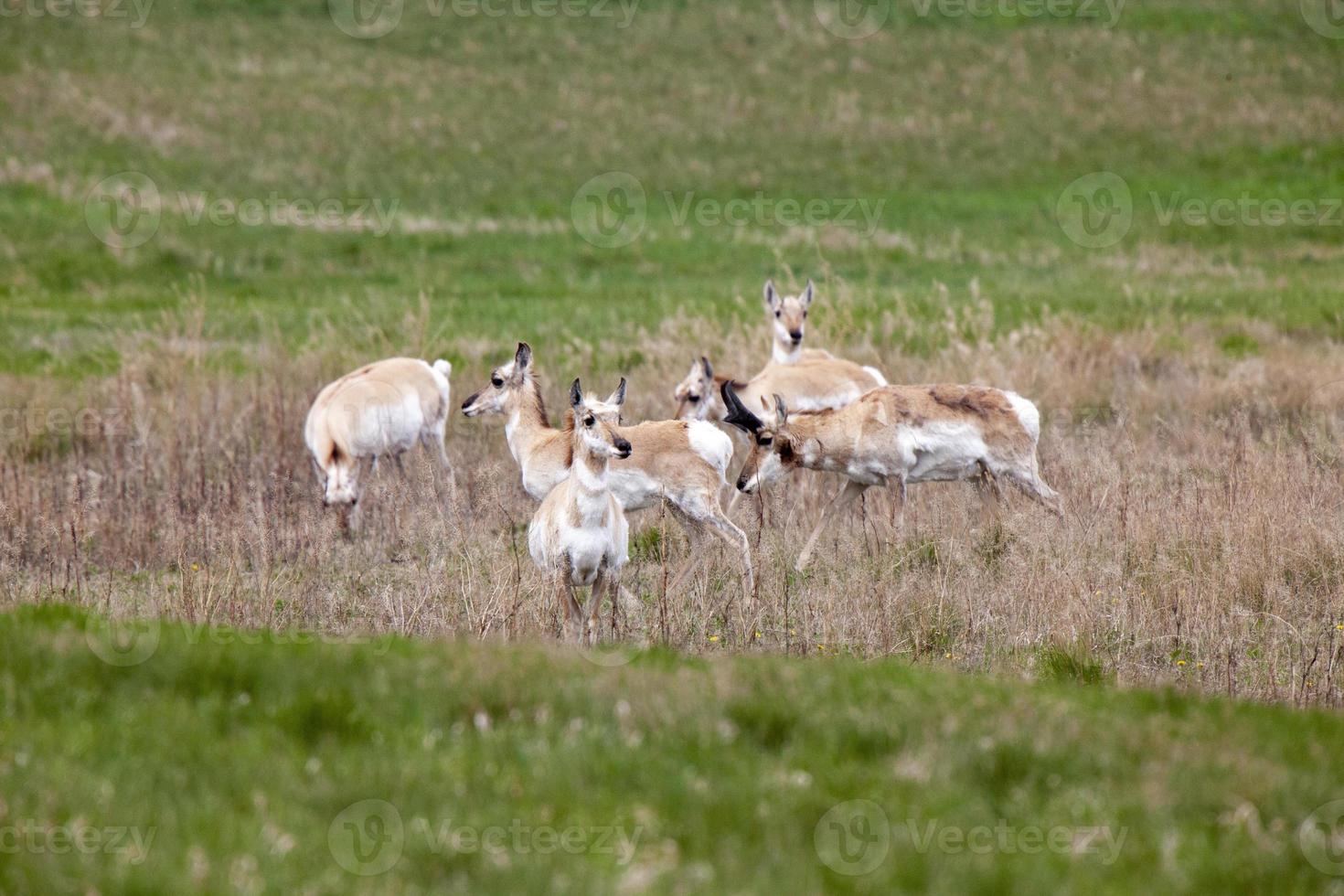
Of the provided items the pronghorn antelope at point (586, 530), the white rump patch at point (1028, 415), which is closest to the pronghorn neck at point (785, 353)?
the white rump patch at point (1028, 415)

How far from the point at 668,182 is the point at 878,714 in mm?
37531

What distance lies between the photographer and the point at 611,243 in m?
34.1

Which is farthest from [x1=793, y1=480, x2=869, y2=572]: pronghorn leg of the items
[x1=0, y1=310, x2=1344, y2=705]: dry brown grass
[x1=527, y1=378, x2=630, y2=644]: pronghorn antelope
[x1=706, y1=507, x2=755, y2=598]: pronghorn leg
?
[x1=527, y1=378, x2=630, y2=644]: pronghorn antelope

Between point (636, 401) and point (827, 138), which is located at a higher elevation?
point (827, 138)

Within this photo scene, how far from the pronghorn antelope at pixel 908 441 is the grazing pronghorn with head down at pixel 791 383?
1.44 m

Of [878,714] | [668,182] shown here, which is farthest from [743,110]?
[878,714]

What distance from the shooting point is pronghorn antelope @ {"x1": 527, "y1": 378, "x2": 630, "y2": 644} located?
910cm

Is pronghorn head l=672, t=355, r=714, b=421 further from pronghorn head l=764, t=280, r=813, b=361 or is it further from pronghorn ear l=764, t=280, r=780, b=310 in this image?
pronghorn ear l=764, t=280, r=780, b=310

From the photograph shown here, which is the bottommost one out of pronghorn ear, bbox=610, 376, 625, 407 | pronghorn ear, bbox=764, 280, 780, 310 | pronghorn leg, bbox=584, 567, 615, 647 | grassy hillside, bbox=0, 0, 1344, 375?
pronghorn leg, bbox=584, 567, 615, 647

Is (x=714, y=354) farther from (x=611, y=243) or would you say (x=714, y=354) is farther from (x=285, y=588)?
(x=611, y=243)

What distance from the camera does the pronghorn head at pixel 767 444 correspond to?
1225 centimetres

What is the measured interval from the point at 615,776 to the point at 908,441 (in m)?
7.30

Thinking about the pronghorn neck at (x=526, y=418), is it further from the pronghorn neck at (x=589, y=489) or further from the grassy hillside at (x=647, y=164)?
the grassy hillside at (x=647, y=164)

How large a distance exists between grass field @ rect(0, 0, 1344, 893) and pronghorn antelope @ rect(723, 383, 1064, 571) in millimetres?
410
